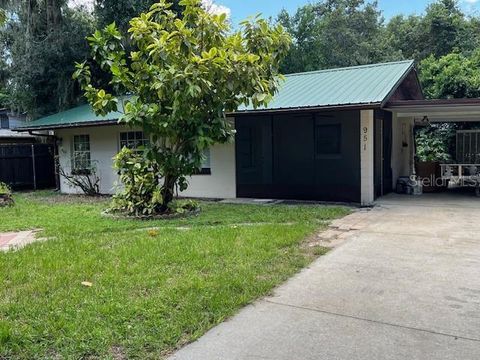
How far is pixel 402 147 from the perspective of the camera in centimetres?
1325

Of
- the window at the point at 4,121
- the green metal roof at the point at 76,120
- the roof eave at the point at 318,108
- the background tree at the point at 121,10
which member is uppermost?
the background tree at the point at 121,10

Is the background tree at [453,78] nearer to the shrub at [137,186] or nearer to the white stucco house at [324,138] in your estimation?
the white stucco house at [324,138]

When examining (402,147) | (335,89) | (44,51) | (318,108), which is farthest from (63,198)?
(402,147)

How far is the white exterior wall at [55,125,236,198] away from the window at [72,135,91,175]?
0.17 meters

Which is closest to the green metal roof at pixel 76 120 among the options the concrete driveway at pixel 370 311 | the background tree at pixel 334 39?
the concrete driveway at pixel 370 311

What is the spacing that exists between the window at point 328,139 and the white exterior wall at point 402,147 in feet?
9.52

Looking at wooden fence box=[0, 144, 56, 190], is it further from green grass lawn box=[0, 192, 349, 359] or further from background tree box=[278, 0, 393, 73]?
background tree box=[278, 0, 393, 73]

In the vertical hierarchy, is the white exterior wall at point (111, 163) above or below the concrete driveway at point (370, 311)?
above

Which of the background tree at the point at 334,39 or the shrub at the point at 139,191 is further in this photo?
the background tree at the point at 334,39

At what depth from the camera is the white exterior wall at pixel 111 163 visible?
1176cm

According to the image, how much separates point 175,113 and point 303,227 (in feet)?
9.75

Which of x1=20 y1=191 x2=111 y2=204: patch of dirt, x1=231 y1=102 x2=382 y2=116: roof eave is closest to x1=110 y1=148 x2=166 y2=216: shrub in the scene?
x1=231 y1=102 x2=382 y2=116: roof eave

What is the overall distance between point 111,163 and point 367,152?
25.6 feet

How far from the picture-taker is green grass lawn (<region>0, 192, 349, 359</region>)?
127 inches
